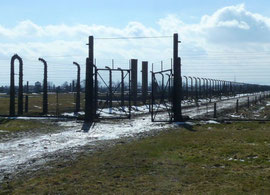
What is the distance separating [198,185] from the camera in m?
6.81

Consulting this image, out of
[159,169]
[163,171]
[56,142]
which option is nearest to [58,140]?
[56,142]

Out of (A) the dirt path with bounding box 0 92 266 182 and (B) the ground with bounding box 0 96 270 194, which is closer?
(B) the ground with bounding box 0 96 270 194

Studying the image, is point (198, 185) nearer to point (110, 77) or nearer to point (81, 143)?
point (81, 143)

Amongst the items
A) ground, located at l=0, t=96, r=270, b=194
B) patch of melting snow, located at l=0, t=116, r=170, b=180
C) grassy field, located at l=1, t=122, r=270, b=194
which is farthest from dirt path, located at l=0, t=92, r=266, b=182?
grassy field, located at l=1, t=122, r=270, b=194

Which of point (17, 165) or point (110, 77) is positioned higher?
point (110, 77)

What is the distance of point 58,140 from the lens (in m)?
13.0

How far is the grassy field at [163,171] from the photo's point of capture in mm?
6641

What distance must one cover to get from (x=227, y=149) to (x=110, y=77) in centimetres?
1495

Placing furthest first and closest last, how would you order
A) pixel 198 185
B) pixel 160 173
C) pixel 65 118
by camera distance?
pixel 65 118 → pixel 160 173 → pixel 198 185

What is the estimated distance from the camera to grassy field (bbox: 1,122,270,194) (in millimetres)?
6641

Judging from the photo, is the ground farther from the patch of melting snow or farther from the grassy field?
the patch of melting snow

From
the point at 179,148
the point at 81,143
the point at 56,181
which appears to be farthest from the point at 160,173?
the point at 81,143

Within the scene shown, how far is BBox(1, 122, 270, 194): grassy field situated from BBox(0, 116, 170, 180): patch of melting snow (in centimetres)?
124

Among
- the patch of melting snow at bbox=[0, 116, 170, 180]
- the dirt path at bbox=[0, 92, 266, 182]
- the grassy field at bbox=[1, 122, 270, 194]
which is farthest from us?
the patch of melting snow at bbox=[0, 116, 170, 180]
